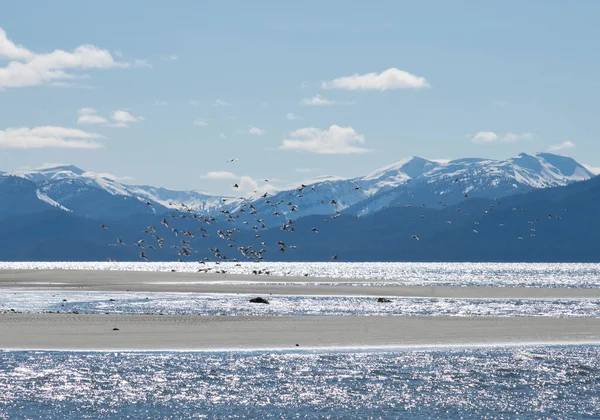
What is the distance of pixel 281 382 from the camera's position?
33281 mm

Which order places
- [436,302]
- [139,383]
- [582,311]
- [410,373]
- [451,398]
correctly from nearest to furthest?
[451,398], [139,383], [410,373], [582,311], [436,302]

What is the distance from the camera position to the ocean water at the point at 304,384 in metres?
28.1

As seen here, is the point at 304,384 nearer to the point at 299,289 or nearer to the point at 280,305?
the point at 280,305

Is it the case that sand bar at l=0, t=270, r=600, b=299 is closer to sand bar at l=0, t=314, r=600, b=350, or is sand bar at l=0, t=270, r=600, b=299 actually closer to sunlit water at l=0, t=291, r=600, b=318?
sunlit water at l=0, t=291, r=600, b=318

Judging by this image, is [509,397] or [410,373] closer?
[509,397]

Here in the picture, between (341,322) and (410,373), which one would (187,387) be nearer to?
(410,373)

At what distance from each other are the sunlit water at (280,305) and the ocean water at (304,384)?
26.2 meters

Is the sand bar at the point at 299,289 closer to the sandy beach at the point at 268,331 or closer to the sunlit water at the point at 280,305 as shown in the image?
the sunlit water at the point at 280,305

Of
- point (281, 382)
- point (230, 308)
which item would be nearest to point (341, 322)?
point (230, 308)

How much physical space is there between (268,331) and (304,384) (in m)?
18.1

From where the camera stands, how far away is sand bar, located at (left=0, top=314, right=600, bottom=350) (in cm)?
4447

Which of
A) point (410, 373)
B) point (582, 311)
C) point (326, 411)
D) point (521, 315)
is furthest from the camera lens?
point (582, 311)

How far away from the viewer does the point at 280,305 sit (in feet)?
251

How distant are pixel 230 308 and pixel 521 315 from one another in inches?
864
